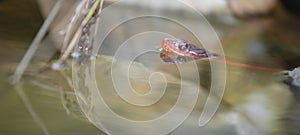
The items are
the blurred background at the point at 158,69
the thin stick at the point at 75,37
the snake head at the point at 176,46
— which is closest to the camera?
the blurred background at the point at 158,69

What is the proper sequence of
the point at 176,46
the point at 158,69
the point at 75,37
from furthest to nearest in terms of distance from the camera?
the point at 176,46 < the point at 158,69 < the point at 75,37

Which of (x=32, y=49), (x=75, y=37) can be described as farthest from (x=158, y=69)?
(x=32, y=49)

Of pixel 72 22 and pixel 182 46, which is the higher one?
pixel 182 46

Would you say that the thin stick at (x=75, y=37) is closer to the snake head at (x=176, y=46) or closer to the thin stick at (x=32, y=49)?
the thin stick at (x=32, y=49)

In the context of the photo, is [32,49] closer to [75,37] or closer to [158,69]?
[75,37]

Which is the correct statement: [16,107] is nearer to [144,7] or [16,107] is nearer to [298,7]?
[144,7]

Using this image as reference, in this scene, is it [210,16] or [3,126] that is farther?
[210,16]

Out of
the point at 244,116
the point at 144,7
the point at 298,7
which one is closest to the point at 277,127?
the point at 244,116

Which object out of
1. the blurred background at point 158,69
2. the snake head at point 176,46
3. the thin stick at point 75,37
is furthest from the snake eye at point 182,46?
the thin stick at point 75,37

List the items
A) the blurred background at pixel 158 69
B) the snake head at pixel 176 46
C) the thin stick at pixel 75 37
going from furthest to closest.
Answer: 1. the snake head at pixel 176 46
2. the thin stick at pixel 75 37
3. the blurred background at pixel 158 69
